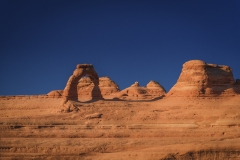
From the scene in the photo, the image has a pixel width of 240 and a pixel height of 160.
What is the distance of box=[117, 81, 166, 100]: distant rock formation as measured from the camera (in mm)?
44688

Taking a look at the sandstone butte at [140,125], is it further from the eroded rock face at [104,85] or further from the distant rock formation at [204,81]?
the eroded rock face at [104,85]

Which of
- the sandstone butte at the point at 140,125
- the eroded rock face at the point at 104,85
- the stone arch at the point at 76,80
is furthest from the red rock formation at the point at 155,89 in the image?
the sandstone butte at the point at 140,125

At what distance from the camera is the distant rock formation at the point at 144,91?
44688 mm

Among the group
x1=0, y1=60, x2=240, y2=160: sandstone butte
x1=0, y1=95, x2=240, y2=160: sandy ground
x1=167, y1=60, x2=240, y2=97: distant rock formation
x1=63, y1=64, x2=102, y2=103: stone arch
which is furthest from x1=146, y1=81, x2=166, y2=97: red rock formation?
x1=0, y1=95, x2=240, y2=160: sandy ground

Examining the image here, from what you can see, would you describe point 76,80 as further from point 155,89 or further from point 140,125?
point 155,89

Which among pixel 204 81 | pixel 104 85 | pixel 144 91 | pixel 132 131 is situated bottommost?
pixel 132 131

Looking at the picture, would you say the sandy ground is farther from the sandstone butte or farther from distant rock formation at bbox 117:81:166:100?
distant rock formation at bbox 117:81:166:100

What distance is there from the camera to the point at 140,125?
88.0 ft

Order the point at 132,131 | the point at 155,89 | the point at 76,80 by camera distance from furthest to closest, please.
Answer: the point at 155,89
the point at 76,80
the point at 132,131

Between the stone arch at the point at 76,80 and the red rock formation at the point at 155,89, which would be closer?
the stone arch at the point at 76,80

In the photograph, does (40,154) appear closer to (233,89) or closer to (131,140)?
(131,140)

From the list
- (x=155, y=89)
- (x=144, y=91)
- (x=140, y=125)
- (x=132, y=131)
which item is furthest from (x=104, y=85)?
(x=132, y=131)

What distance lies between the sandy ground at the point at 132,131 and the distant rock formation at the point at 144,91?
45.5ft

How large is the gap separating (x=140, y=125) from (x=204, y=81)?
6.70 meters
